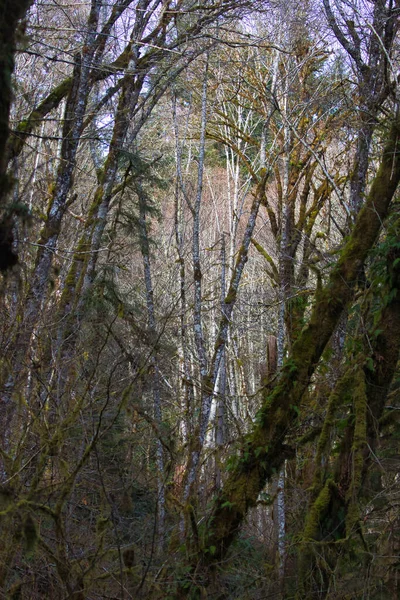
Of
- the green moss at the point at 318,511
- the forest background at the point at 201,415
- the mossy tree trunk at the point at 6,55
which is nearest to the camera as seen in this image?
the mossy tree trunk at the point at 6,55

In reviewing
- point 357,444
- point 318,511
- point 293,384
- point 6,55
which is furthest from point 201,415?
point 6,55

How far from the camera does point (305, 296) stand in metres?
10.7

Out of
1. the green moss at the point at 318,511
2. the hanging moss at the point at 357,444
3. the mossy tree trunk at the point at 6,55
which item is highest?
the mossy tree trunk at the point at 6,55

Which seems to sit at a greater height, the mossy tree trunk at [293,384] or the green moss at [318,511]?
the mossy tree trunk at [293,384]

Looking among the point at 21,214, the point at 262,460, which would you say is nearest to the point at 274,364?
the point at 262,460

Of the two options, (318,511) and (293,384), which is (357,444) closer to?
(318,511)

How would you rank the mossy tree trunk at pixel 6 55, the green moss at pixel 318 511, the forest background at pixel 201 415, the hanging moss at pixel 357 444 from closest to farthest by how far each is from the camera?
the mossy tree trunk at pixel 6 55 < the forest background at pixel 201 415 < the hanging moss at pixel 357 444 < the green moss at pixel 318 511

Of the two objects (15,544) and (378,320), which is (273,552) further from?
(15,544)

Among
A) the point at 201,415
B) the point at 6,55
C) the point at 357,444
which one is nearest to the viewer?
the point at 6,55

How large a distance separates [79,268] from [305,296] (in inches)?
150

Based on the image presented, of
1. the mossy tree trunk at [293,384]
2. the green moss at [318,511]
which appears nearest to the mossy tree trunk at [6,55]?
the mossy tree trunk at [293,384]

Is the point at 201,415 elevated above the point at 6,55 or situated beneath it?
situated beneath

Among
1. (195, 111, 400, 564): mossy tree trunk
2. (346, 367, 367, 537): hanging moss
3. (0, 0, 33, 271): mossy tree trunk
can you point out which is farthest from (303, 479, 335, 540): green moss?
(0, 0, 33, 271): mossy tree trunk

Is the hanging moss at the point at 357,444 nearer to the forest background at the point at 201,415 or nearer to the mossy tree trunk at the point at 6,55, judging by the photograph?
the forest background at the point at 201,415
